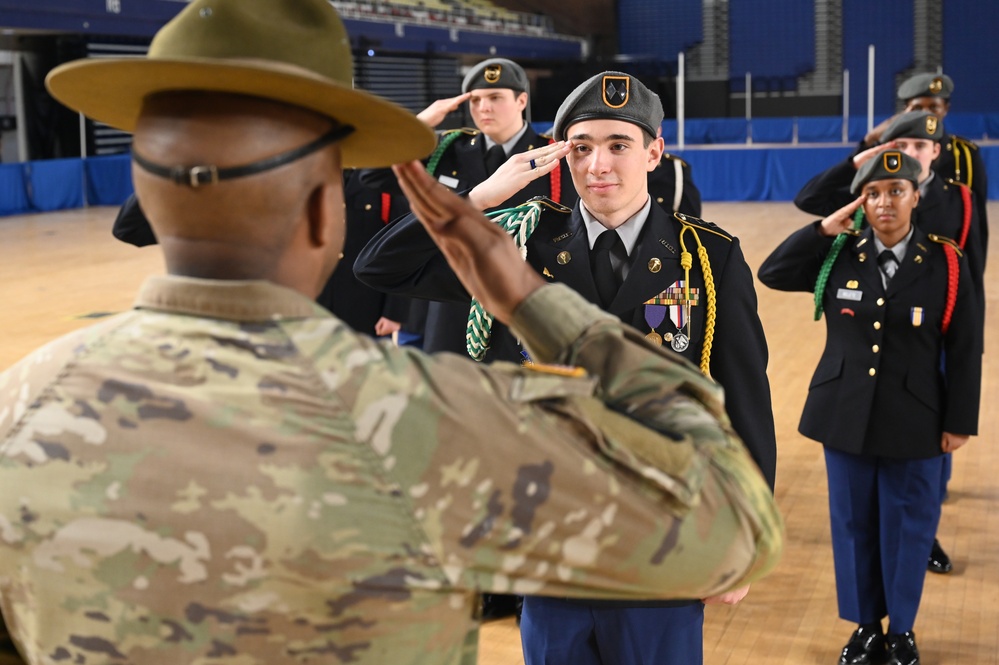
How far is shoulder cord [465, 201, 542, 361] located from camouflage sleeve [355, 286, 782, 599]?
1.35 m

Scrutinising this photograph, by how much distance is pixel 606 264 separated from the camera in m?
2.32

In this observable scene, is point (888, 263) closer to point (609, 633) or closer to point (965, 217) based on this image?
point (965, 217)

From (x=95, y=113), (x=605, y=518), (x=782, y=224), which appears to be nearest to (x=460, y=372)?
(x=605, y=518)

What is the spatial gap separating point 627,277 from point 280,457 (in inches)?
56.8

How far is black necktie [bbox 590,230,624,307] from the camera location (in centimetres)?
231

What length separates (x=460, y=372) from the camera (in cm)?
97

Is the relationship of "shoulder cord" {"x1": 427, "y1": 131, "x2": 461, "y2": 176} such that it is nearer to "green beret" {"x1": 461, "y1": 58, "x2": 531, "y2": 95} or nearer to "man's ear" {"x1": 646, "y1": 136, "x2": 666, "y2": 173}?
"green beret" {"x1": 461, "y1": 58, "x2": 531, "y2": 95}

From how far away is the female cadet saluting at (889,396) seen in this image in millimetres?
3516

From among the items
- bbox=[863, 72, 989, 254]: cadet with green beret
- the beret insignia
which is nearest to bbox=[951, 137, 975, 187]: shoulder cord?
bbox=[863, 72, 989, 254]: cadet with green beret

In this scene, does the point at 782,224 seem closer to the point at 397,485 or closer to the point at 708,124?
the point at 708,124

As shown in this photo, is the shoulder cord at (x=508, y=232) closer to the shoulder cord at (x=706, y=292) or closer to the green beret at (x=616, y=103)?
the green beret at (x=616, y=103)

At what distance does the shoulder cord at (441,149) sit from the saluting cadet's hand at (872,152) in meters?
1.60

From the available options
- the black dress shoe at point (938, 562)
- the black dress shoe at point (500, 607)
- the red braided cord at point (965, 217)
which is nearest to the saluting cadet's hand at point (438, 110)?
the black dress shoe at point (500, 607)

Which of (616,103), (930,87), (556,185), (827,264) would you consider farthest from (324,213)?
(930,87)
